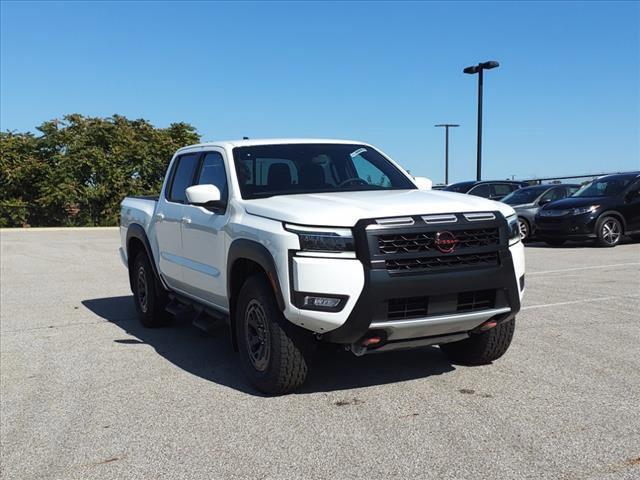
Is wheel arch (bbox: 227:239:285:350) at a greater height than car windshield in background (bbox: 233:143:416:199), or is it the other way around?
car windshield in background (bbox: 233:143:416:199)

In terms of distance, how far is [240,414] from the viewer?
4398 mm

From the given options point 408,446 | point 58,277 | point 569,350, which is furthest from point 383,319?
point 58,277

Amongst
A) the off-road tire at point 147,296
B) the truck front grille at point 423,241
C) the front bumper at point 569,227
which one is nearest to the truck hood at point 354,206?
the truck front grille at point 423,241

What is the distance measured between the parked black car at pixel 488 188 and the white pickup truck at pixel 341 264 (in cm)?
1405

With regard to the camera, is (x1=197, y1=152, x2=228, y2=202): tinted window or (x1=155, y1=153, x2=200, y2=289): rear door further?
(x1=155, y1=153, x2=200, y2=289): rear door

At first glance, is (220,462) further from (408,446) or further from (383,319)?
(383,319)

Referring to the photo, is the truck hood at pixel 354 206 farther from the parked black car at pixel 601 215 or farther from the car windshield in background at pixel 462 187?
the car windshield in background at pixel 462 187

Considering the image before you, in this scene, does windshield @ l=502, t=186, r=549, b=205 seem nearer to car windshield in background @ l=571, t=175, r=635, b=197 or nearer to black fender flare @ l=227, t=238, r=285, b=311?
car windshield in background @ l=571, t=175, r=635, b=197

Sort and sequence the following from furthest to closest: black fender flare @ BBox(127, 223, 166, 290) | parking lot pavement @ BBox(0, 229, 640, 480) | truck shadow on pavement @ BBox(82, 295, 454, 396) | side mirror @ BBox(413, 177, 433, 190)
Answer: black fender flare @ BBox(127, 223, 166, 290)
side mirror @ BBox(413, 177, 433, 190)
truck shadow on pavement @ BBox(82, 295, 454, 396)
parking lot pavement @ BBox(0, 229, 640, 480)

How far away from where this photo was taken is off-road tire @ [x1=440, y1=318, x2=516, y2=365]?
514cm

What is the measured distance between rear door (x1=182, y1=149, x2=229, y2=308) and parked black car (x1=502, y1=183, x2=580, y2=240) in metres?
12.4

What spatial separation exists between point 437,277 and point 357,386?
45.4 inches

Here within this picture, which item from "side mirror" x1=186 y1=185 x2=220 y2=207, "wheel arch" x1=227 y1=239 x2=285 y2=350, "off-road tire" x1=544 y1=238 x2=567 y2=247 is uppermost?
"side mirror" x1=186 y1=185 x2=220 y2=207

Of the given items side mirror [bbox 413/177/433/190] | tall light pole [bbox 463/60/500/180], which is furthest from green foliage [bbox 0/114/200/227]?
side mirror [bbox 413/177/433/190]
